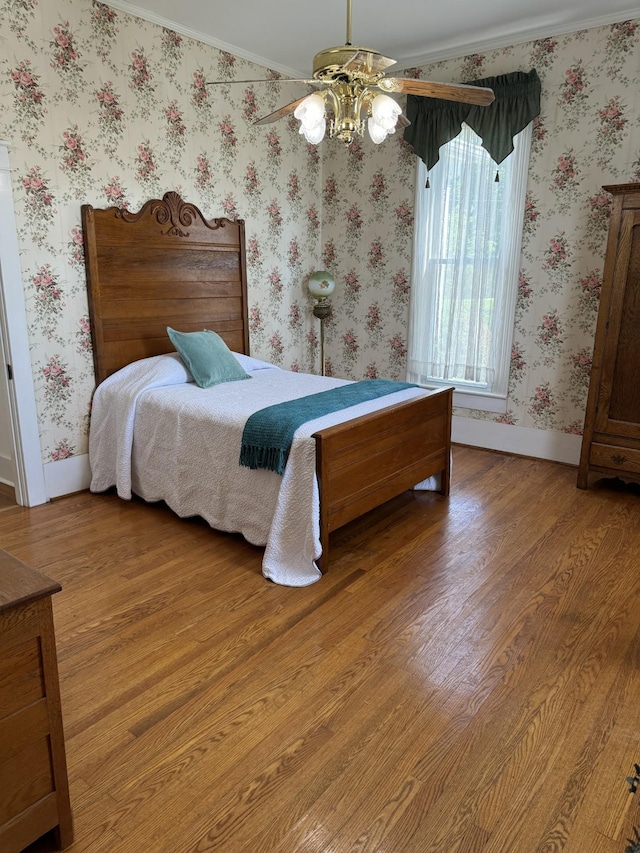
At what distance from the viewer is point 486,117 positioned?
414cm

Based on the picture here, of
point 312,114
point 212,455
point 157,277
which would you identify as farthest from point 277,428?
point 157,277

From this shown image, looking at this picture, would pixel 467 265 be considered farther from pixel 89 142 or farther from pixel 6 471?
pixel 6 471

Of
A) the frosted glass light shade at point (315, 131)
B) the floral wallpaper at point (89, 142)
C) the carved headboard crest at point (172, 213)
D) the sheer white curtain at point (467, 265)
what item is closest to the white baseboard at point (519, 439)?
the sheer white curtain at point (467, 265)

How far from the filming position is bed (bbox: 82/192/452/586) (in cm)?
272

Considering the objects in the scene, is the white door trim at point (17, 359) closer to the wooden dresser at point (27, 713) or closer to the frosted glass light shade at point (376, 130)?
the frosted glass light shade at point (376, 130)

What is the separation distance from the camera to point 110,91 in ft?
11.5

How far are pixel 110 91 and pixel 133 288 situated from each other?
1.14 metres

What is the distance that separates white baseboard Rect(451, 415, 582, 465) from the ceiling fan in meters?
2.66

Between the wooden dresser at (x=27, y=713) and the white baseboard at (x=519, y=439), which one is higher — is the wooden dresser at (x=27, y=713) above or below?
above

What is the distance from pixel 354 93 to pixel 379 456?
5.41ft

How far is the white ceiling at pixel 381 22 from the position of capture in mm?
3473

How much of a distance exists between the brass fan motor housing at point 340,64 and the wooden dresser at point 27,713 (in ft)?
6.12

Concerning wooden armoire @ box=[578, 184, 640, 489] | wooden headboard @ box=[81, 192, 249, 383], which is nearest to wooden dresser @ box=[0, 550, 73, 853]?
wooden headboard @ box=[81, 192, 249, 383]

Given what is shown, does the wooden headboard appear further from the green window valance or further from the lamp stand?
the green window valance
